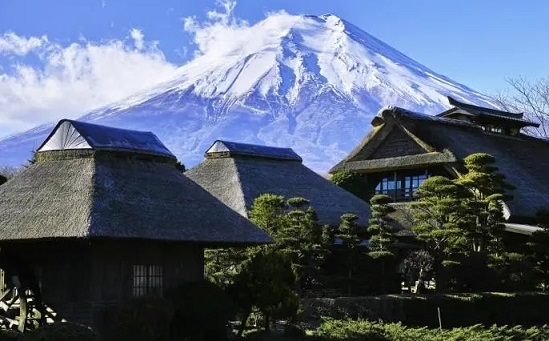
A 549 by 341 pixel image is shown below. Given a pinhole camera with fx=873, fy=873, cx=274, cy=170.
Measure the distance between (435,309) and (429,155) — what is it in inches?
596

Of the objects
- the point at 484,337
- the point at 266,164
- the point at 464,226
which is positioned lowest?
the point at 484,337

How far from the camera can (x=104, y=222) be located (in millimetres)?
20812

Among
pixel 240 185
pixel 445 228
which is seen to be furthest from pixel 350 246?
pixel 240 185

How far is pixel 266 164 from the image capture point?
1535 inches

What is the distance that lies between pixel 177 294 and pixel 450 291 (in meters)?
12.2

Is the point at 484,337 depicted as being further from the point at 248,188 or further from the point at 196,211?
the point at 248,188

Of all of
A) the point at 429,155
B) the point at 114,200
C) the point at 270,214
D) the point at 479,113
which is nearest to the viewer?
the point at 114,200

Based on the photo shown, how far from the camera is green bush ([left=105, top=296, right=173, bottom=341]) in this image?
2028 centimetres

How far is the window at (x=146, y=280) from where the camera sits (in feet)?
73.5

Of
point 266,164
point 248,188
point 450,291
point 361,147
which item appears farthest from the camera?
point 361,147

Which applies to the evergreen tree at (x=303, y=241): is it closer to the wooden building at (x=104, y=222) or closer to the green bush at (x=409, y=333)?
the wooden building at (x=104, y=222)

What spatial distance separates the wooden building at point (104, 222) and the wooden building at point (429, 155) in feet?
64.2

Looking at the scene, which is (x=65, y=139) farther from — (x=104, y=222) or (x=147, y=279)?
(x=147, y=279)

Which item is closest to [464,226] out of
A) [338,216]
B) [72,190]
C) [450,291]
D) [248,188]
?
[450,291]
